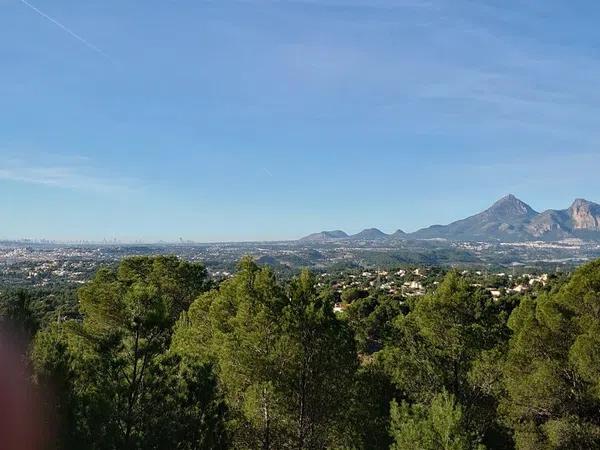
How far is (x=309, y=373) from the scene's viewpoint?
42.5 feet

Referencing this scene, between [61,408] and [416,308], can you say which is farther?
[416,308]

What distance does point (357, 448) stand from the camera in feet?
43.6

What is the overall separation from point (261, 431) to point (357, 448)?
2.71 meters

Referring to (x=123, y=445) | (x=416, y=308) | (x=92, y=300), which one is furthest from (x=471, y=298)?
(x=92, y=300)

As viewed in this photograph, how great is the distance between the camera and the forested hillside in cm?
927

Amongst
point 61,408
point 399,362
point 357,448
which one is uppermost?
point 61,408

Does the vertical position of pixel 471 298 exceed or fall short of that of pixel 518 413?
it exceeds it

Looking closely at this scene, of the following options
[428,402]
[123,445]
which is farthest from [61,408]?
[428,402]

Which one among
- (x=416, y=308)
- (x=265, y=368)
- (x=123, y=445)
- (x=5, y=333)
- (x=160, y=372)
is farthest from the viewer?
(x=416, y=308)

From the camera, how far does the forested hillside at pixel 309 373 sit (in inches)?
365

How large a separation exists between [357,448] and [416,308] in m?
6.16

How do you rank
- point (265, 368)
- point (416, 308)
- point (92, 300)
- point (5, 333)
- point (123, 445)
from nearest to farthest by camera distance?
point (5, 333), point (123, 445), point (265, 368), point (416, 308), point (92, 300)

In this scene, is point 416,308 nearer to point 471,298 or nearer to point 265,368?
point 471,298

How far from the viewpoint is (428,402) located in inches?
615
